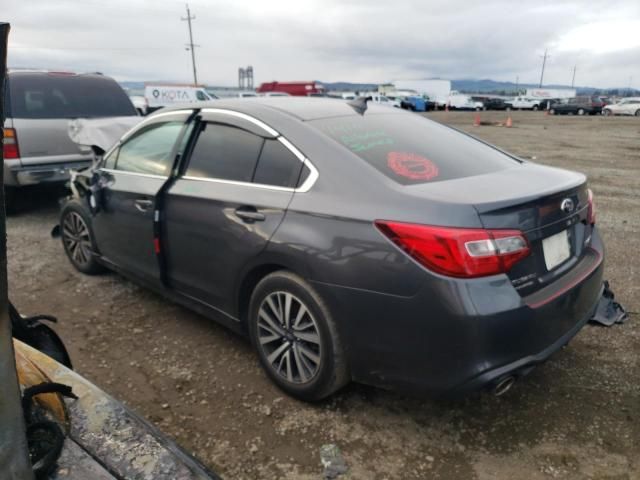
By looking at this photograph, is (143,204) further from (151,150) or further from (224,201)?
(224,201)

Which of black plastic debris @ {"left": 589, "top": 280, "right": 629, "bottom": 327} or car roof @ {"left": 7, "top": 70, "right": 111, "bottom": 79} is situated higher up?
car roof @ {"left": 7, "top": 70, "right": 111, "bottom": 79}

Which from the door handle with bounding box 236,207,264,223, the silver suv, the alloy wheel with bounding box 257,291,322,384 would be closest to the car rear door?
the door handle with bounding box 236,207,264,223

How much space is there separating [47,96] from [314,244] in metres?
5.60

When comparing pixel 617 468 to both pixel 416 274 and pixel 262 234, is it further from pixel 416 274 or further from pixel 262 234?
pixel 262 234

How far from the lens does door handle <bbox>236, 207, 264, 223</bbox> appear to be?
273cm

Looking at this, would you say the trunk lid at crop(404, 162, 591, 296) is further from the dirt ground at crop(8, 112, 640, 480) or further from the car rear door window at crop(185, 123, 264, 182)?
the car rear door window at crop(185, 123, 264, 182)

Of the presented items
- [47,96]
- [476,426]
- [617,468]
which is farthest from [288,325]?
[47,96]

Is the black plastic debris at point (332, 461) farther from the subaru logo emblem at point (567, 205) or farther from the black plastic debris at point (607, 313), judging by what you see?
the black plastic debris at point (607, 313)

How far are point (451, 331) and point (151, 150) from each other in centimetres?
262

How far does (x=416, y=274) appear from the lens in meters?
2.14

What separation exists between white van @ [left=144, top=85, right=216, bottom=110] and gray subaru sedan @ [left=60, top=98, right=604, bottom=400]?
26063mm

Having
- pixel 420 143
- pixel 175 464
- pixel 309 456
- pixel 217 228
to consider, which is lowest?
pixel 309 456

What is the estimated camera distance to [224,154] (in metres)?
3.10

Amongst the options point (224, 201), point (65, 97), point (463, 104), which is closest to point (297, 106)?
point (224, 201)
